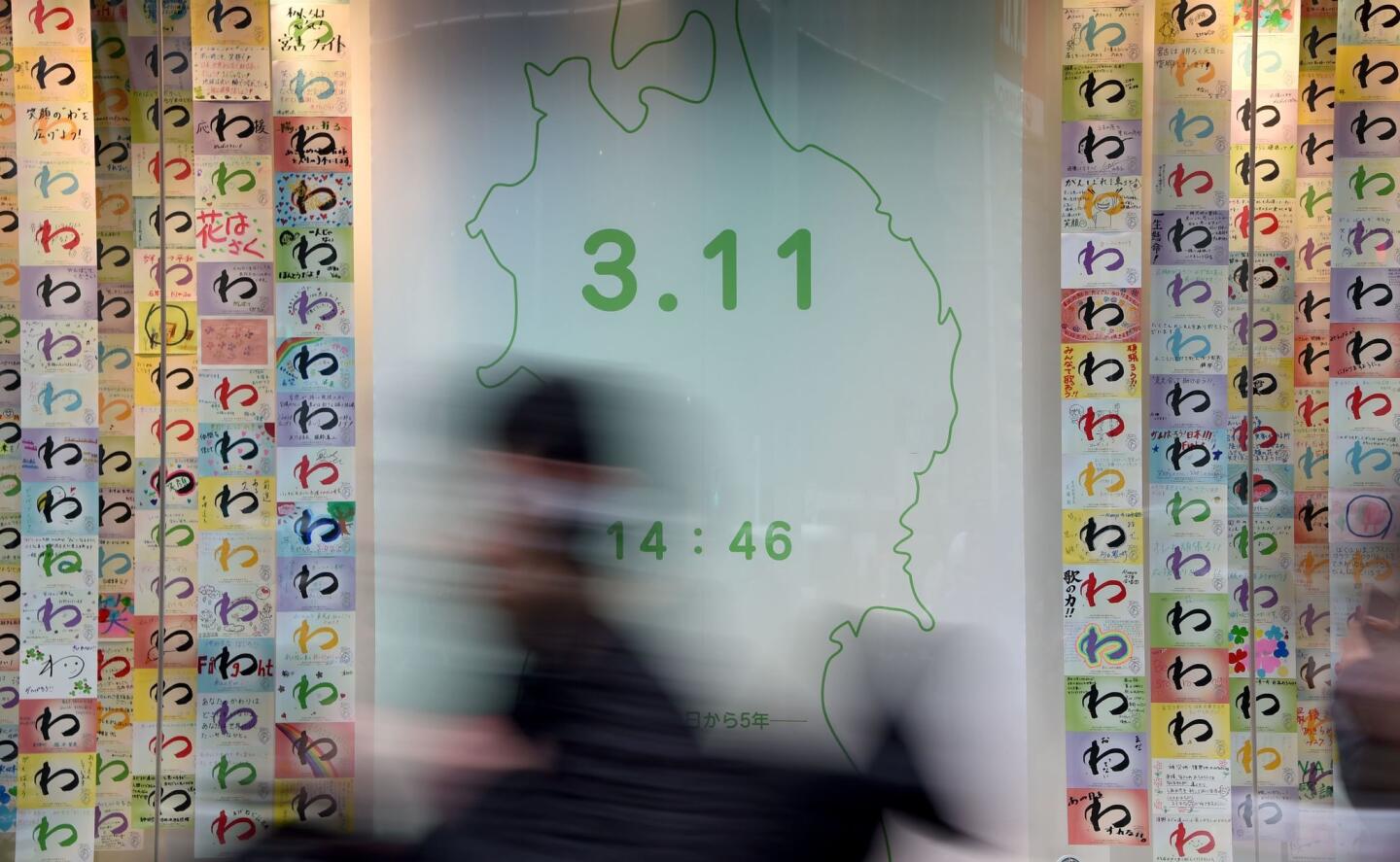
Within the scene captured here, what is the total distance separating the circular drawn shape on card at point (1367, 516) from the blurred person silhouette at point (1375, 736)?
2.99ft

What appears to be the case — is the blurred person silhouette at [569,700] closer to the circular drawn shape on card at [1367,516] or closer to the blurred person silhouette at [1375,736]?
the blurred person silhouette at [1375,736]

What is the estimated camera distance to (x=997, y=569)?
9.50 feet

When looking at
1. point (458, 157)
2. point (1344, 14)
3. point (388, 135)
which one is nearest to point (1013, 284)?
point (1344, 14)

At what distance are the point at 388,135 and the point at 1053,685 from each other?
2280mm

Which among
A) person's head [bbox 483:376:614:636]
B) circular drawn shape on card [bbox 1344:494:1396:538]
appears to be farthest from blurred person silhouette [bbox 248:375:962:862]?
circular drawn shape on card [bbox 1344:494:1396:538]

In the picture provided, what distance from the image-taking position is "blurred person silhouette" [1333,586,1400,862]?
1.74 m

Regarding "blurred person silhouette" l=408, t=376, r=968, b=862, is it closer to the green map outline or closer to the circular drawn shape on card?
the green map outline

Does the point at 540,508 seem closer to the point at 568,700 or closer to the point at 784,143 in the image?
the point at 568,700

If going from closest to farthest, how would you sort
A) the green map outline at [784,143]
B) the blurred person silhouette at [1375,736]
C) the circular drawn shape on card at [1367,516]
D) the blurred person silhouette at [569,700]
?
the blurred person silhouette at [569,700]
the blurred person silhouette at [1375,736]
the circular drawn shape on card at [1367,516]
the green map outline at [784,143]

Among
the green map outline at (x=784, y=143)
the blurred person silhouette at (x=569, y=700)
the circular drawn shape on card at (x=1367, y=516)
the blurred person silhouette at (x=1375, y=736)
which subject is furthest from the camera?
the green map outline at (x=784, y=143)

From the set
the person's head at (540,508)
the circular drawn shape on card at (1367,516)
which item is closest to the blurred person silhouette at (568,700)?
the person's head at (540,508)

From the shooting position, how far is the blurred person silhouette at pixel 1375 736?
1.74 metres

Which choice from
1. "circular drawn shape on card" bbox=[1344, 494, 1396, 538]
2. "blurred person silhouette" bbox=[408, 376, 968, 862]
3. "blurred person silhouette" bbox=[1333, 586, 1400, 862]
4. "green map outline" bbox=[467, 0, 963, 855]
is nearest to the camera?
"blurred person silhouette" bbox=[408, 376, 968, 862]

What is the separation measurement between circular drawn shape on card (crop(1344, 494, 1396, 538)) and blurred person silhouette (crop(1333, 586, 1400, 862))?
911 mm
